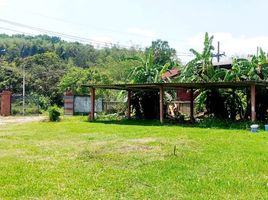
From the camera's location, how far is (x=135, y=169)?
7.55 meters

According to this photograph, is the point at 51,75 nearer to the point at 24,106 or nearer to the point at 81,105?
the point at 24,106

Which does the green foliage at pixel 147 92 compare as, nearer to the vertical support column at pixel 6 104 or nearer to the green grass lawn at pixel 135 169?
the vertical support column at pixel 6 104

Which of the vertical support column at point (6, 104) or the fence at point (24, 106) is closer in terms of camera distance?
the vertical support column at point (6, 104)

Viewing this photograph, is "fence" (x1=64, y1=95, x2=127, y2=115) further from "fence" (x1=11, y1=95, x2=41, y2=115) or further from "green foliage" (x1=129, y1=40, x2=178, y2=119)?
"green foliage" (x1=129, y1=40, x2=178, y2=119)

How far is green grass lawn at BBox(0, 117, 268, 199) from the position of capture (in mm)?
5863

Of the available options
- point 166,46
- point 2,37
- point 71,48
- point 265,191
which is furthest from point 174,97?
point 2,37

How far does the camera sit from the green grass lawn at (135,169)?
19.2 ft

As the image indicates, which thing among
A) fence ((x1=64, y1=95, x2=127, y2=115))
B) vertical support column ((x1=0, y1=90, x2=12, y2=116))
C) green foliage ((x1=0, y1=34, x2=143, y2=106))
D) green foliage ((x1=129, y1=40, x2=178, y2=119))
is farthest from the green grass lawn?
vertical support column ((x1=0, y1=90, x2=12, y2=116))

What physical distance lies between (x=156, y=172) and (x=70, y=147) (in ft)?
13.7

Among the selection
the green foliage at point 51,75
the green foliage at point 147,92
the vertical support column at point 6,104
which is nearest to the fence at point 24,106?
the vertical support column at point 6,104

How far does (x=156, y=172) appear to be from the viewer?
7215 mm

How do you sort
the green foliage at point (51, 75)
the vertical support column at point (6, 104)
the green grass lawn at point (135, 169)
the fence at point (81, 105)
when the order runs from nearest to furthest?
the green grass lawn at point (135, 169)
the fence at point (81, 105)
the vertical support column at point (6, 104)
the green foliage at point (51, 75)

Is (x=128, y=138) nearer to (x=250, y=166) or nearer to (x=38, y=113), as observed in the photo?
(x=250, y=166)

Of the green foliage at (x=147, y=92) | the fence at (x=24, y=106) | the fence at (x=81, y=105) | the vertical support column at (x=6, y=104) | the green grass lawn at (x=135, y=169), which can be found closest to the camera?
the green grass lawn at (x=135, y=169)
